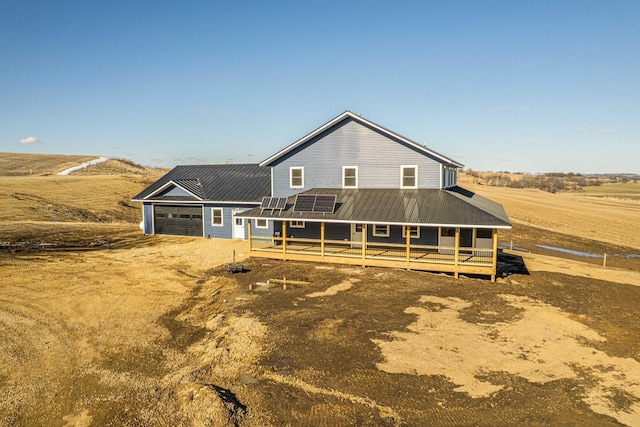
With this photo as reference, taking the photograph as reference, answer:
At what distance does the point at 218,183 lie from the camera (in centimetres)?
3109

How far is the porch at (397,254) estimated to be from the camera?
18.7m

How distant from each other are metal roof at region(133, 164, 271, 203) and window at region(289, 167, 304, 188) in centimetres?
325

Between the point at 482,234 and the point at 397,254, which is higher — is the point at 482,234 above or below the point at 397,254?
above

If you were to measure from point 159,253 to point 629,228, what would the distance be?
4510 centimetres

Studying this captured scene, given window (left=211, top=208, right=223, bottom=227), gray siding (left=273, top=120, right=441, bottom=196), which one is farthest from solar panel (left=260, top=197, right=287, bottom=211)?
window (left=211, top=208, right=223, bottom=227)

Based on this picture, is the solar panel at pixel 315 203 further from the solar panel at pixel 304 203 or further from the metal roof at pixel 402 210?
the metal roof at pixel 402 210

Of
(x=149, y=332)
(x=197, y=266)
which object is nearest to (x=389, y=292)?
(x=149, y=332)

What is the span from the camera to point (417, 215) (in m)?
19.5

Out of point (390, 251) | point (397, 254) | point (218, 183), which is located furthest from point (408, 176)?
point (218, 183)

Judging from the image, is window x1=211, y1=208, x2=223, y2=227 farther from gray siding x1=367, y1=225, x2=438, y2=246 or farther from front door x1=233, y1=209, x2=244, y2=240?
gray siding x1=367, y1=225, x2=438, y2=246

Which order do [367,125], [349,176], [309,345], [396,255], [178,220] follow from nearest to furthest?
1. [309,345]
2. [396,255]
3. [367,125]
4. [349,176]
5. [178,220]

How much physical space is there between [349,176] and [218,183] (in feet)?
39.4

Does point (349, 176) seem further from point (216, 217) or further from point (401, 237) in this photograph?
point (216, 217)

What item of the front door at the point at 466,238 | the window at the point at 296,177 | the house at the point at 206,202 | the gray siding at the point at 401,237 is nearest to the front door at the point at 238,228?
the house at the point at 206,202
